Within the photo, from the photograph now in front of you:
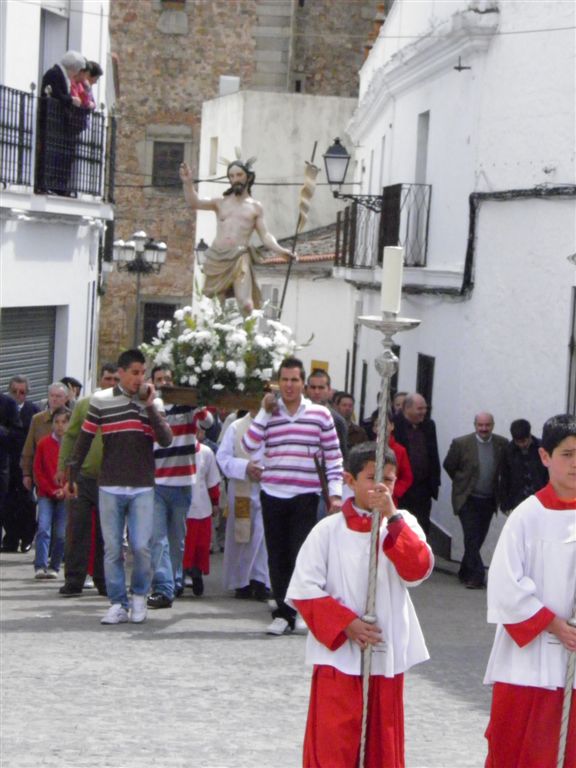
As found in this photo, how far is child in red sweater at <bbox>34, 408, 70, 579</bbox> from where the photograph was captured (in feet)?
45.9

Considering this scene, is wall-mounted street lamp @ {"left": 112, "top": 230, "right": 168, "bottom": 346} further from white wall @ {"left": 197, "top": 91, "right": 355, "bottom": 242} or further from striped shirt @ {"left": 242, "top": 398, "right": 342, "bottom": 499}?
striped shirt @ {"left": 242, "top": 398, "right": 342, "bottom": 499}

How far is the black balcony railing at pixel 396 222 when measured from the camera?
69.2 ft

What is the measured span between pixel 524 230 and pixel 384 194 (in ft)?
16.5

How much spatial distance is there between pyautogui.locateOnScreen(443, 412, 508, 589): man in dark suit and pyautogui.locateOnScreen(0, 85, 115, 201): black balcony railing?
17.7 feet

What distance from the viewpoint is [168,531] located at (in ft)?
40.0

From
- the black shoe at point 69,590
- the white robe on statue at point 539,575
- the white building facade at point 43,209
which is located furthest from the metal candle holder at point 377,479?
the white building facade at point 43,209

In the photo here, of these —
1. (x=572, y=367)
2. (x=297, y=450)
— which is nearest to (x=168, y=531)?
(x=297, y=450)

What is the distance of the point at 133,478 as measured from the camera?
11078mm

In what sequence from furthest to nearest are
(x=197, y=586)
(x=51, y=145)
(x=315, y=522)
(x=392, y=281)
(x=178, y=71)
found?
(x=178, y=71) < (x=51, y=145) < (x=197, y=586) < (x=315, y=522) < (x=392, y=281)

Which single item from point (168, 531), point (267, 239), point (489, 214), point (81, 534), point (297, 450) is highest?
point (489, 214)

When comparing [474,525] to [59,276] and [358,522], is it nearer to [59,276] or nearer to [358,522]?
[59,276]

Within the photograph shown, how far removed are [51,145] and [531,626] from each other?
43.7 ft

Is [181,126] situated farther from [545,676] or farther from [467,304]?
[545,676]

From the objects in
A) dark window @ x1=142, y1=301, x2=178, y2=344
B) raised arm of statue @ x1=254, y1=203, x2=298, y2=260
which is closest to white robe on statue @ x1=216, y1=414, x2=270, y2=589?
raised arm of statue @ x1=254, y1=203, x2=298, y2=260
